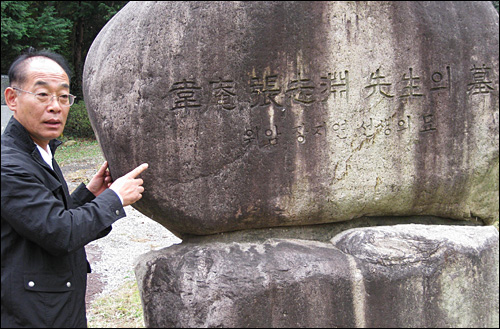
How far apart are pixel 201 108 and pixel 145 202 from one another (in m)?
0.62

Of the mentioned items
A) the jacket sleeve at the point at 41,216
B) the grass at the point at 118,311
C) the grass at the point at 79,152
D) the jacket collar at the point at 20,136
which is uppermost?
the jacket collar at the point at 20,136

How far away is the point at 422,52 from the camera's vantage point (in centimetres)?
257

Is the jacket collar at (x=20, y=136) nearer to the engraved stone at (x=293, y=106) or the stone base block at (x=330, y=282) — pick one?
the engraved stone at (x=293, y=106)

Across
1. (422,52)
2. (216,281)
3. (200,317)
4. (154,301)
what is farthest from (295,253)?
(422,52)

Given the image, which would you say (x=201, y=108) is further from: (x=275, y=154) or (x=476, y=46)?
(x=476, y=46)

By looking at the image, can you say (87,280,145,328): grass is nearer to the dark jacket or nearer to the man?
the man

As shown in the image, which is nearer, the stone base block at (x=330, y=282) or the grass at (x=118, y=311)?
the stone base block at (x=330, y=282)

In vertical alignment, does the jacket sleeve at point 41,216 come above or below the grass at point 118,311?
above

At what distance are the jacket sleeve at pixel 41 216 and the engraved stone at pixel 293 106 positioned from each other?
0.66 metres

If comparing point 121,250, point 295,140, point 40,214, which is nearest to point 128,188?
point 40,214

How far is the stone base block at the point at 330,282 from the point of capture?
7.92ft

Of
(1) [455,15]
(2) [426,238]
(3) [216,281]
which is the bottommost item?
(3) [216,281]

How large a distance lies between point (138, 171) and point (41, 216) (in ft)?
2.08

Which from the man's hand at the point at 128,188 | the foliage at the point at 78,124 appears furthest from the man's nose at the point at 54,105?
the foliage at the point at 78,124
